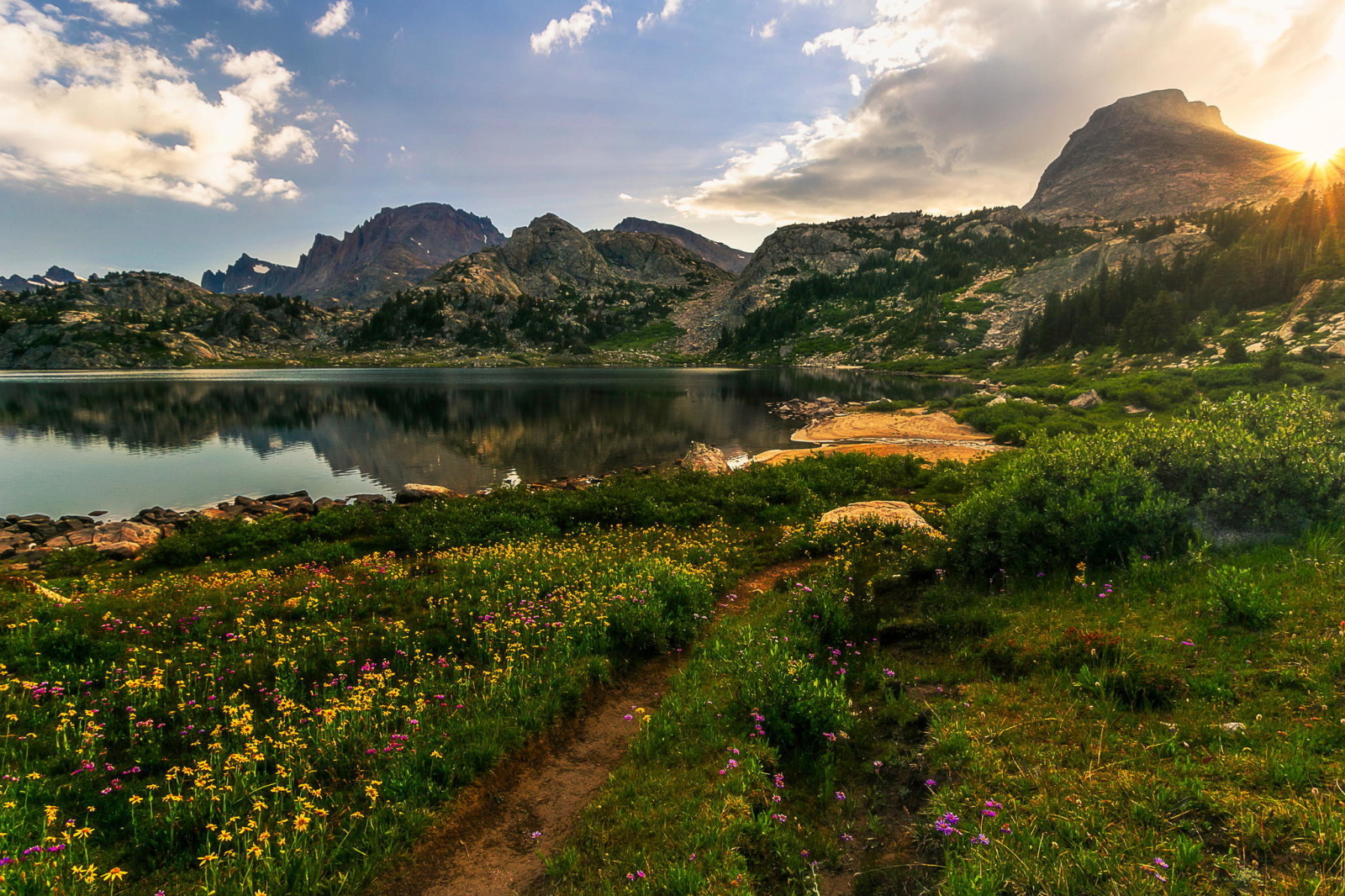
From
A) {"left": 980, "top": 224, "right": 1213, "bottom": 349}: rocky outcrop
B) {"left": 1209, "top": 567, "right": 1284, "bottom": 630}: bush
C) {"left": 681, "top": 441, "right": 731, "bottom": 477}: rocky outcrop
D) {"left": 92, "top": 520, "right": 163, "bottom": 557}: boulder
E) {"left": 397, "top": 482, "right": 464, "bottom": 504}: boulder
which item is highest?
{"left": 980, "top": 224, "right": 1213, "bottom": 349}: rocky outcrop

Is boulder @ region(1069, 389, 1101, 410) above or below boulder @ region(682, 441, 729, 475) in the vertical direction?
above

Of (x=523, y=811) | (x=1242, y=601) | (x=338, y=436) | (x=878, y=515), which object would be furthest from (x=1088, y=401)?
(x=338, y=436)

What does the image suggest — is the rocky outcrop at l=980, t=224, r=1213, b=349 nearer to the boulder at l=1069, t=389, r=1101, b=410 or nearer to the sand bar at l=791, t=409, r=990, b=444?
the boulder at l=1069, t=389, r=1101, b=410

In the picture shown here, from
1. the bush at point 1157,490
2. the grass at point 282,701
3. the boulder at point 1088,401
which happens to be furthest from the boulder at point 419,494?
the boulder at point 1088,401

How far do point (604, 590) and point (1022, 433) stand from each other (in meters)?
40.0

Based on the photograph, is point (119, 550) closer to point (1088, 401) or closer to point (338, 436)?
point (338, 436)

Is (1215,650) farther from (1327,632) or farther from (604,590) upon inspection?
(604,590)

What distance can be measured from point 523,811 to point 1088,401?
201 feet

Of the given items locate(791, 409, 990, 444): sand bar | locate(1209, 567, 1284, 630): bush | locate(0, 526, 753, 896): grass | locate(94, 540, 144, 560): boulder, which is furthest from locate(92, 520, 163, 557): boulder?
locate(791, 409, 990, 444): sand bar

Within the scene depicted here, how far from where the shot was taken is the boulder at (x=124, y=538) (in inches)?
779

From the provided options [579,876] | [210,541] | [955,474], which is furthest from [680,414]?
[579,876]

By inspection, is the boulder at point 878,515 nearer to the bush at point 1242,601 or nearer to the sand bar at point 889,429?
the bush at point 1242,601

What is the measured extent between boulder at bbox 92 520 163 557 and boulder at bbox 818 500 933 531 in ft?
84.0

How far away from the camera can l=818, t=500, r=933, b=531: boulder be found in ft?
60.3
